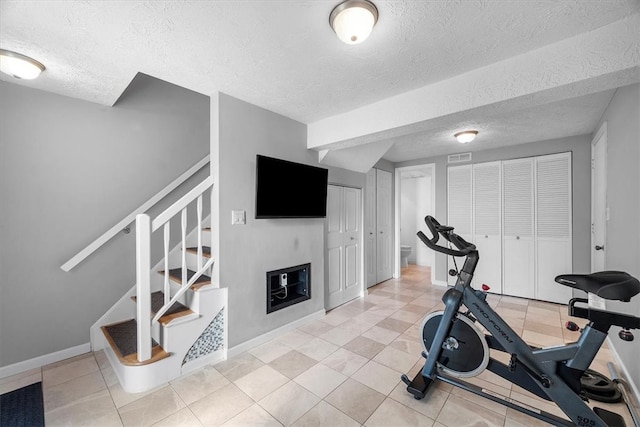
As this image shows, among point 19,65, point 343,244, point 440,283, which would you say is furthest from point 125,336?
point 440,283

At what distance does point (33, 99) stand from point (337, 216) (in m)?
3.24

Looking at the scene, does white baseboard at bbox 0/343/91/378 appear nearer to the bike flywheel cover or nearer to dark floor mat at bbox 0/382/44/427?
dark floor mat at bbox 0/382/44/427

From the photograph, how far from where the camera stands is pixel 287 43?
1705 mm

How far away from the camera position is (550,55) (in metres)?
1.70

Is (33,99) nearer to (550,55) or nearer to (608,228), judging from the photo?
(550,55)

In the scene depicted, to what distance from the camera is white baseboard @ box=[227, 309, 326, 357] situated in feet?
8.32

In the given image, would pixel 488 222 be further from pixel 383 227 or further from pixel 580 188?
pixel 383 227

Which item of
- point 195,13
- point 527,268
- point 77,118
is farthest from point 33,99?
point 527,268

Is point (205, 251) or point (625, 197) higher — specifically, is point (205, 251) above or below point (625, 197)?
below

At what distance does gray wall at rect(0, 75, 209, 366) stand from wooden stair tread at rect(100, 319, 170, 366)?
242 millimetres

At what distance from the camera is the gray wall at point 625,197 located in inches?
73.2

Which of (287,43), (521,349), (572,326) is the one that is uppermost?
(287,43)

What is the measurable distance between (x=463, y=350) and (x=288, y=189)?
2067mm

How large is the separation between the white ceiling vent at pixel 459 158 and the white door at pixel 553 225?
0.95 meters
